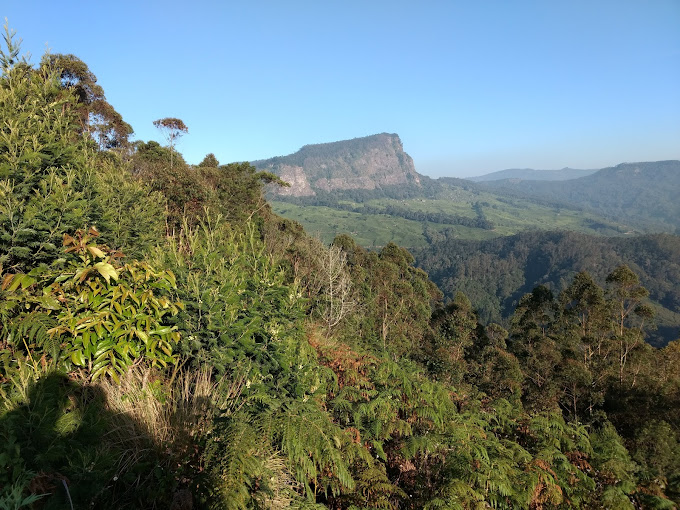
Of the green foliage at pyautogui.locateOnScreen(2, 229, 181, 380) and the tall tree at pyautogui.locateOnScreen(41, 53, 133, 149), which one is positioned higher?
the tall tree at pyautogui.locateOnScreen(41, 53, 133, 149)

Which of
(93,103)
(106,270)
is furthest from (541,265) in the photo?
(106,270)

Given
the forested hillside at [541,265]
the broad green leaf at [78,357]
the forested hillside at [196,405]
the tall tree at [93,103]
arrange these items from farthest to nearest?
the forested hillside at [541,265] < the tall tree at [93,103] < the broad green leaf at [78,357] < the forested hillside at [196,405]

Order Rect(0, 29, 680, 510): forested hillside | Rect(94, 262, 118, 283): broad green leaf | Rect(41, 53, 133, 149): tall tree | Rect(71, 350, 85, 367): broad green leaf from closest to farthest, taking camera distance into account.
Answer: Rect(0, 29, 680, 510): forested hillside
Rect(71, 350, 85, 367): broad green leaf
Rect(94, 262, 118, 283): broad green leaf
Rect(41, 53, 133, 149): tall tree

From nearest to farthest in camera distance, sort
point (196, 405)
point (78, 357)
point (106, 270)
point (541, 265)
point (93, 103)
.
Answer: point (78, 357) < point (106, 270) < point (196, 405) < point (93, 103) < point (541, 265)

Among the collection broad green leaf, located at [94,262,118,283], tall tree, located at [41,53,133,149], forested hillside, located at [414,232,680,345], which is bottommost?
forested hillside, located at [414,232,680,345]

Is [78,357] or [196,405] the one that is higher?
[78,357]

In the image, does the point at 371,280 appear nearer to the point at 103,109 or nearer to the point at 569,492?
the point at 103,109

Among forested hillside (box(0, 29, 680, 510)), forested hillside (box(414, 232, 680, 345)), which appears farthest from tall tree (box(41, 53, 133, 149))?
forested hillside (box(414, 232, 680, 345))

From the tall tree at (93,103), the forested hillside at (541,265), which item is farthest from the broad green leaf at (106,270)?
the forested hillside at (541,265)

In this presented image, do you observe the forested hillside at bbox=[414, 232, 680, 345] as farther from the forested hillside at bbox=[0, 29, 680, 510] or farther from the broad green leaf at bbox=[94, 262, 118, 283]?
the broad green leaf at bbox=[94, 262, 118, 283]

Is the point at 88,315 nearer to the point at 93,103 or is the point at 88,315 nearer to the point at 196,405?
the point at 196,405

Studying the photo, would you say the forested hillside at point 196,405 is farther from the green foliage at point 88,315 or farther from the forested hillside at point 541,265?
the forested hillside at point 541,265

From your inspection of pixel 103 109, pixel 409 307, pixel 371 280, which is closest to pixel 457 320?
pixel 409 307

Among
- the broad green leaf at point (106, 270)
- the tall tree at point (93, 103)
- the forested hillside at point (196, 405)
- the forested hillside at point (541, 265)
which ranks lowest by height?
the forested hillside at point (541, 265)
